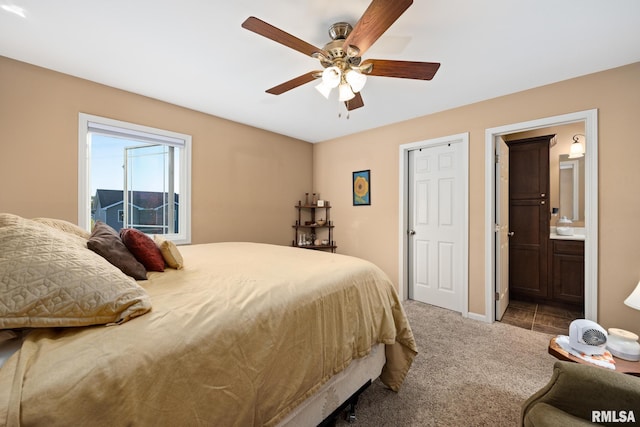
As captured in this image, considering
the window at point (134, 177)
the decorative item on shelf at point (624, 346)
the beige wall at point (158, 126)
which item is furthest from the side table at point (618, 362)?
the window at point (134, 177)

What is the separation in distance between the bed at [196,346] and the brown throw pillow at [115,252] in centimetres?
10

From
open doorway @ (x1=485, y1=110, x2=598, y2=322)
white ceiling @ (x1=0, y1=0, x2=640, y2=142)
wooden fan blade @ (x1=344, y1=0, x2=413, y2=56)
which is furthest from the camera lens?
open doorway @ (x1=485, y1=110, x2=598, y2=322)

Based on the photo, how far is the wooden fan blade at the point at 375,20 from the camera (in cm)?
124

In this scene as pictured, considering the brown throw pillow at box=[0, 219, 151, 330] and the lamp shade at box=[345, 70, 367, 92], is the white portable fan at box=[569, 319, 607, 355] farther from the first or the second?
the brown throw pillow at box=[0, 219, 151, 330]

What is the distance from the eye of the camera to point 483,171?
295cm

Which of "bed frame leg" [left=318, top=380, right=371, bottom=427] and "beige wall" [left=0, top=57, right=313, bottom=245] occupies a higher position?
"beige wall" [left=0, top=57, right=313, bottom=245]

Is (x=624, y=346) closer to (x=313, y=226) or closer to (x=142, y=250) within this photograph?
(x=142, y=250)

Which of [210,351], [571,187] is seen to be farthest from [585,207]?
[210,351]

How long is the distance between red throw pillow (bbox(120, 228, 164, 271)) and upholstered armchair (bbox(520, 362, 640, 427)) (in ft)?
6.52

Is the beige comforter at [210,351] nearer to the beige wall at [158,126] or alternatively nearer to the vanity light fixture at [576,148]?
the beige wall at [158,126]

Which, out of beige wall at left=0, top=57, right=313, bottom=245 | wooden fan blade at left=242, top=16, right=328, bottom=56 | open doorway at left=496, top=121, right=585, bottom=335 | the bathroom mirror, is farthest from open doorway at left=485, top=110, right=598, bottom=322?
beige wall at left=0, top=57, right=313, bottom=245

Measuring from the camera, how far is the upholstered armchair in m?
0.93

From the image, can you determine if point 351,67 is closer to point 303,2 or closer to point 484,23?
point 303,2

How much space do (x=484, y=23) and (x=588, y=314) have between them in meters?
2.59
